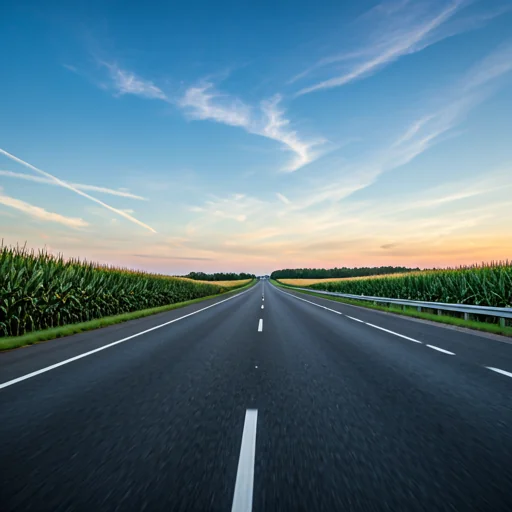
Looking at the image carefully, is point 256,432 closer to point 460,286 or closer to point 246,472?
point 246,472

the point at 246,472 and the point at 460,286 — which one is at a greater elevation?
the point at 460,286

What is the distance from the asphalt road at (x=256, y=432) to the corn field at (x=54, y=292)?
4.09 meters

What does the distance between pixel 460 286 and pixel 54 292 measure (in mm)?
18351

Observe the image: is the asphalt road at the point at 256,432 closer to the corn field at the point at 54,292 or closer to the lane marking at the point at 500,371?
the lane marking at the point at 500,371

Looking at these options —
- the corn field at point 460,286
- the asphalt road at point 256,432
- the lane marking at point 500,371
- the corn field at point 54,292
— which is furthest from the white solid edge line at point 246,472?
the corn field at point 460,286

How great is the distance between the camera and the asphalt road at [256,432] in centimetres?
246

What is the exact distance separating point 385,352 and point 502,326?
674 centimetres

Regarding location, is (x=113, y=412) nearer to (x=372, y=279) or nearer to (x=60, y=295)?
(x=60, y=295)

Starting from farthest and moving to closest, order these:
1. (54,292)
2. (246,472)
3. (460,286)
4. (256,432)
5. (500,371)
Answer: (460,286), (54,292), (500,371), (256,432), (246,472)

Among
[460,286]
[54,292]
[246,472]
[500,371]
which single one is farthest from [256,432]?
[460,286]

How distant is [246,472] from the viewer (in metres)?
2.72

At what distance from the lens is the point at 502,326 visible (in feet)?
38.5

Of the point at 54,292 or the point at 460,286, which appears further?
the point at 460,286

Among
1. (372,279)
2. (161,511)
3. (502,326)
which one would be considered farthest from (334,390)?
(372,279)
